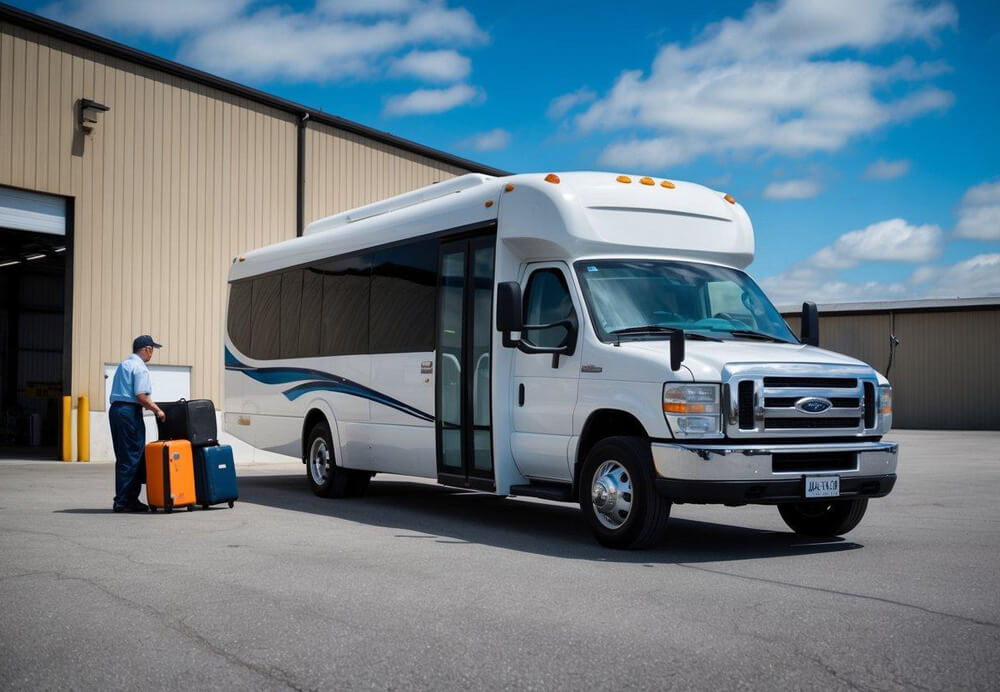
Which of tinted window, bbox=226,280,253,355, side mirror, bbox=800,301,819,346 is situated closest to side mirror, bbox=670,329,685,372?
side mirror, bbox=800,301,819,346

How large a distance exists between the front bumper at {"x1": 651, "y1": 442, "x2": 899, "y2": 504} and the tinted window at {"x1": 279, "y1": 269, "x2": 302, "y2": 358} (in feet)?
23.2

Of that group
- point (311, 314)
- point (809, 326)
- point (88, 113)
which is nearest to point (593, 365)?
point (809, 326)

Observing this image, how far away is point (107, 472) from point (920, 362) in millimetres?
32003

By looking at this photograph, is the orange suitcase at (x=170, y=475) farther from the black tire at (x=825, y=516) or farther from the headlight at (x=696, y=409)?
the black tire at (x=825, y=516)

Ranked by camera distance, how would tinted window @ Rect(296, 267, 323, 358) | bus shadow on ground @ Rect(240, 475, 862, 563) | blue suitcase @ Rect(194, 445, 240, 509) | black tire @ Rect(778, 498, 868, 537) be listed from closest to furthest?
1. bus shadow on ground @ Rect(240, 475, 862, 563)
2. black tire @ Rect(778, 498, 868, 537)
3. blue suitcase @ Rect(194, 445, 240, 509)
4. tinted window @ Rect(296, 267, 323, 358)

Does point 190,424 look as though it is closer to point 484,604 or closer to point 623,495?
point 623,495

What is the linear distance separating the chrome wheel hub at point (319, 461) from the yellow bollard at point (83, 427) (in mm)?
8110

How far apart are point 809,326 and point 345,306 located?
5.48 m

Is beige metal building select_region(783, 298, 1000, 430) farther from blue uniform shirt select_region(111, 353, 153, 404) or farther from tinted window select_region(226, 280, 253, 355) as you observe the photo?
blue uniform shirt select_region(111, 353, 153, 404)

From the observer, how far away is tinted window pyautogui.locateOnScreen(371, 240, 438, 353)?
1108 cm

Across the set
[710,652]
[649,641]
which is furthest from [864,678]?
[649,641]

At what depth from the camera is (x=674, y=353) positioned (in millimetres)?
7812

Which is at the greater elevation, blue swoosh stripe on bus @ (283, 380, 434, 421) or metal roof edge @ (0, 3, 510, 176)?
metal roof edge @ (0, 3, 510, 176)

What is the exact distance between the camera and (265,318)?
1473 cm
